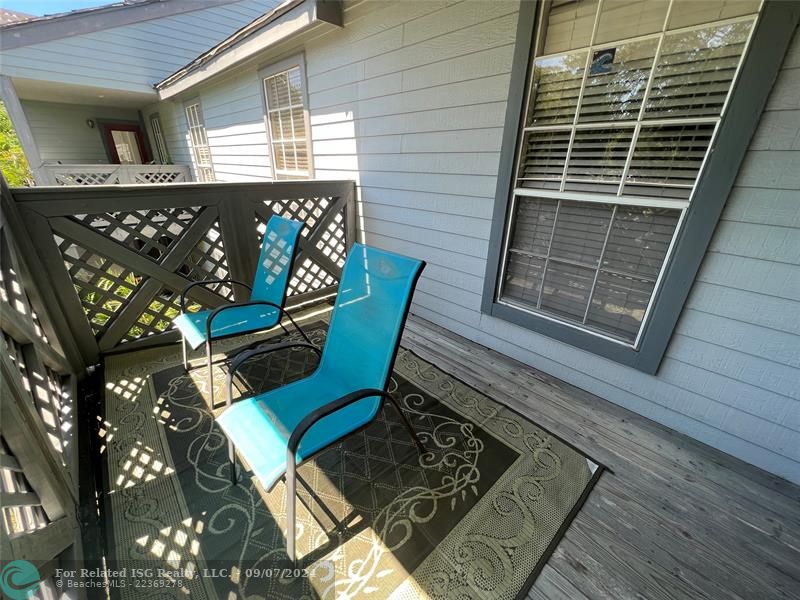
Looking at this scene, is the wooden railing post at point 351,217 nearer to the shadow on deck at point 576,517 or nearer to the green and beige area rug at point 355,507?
the green and beige area rug at point 355,507

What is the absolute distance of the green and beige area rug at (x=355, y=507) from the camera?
1.23 meters

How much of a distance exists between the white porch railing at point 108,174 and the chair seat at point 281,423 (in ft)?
24.1

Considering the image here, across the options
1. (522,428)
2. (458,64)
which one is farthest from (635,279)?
(458,64)

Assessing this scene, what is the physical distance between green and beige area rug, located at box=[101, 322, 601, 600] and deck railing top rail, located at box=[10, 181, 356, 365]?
81 cm

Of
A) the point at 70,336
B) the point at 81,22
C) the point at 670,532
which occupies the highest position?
the point at 81,22

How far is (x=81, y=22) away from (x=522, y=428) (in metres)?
9.30

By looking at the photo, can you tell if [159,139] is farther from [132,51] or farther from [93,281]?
[93,281]

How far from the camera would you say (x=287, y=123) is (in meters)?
4.24

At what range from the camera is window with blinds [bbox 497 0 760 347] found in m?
1.51

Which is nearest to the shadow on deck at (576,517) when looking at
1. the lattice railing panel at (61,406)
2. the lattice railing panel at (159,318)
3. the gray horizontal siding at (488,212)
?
the lattice railing panel at (61,406)

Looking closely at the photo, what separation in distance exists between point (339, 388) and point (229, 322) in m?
1.13

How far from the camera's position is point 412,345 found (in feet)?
9.27

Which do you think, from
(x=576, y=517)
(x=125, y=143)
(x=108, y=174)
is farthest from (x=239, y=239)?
(x=125, y=143)

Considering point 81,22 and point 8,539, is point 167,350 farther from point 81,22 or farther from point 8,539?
point 81,22
